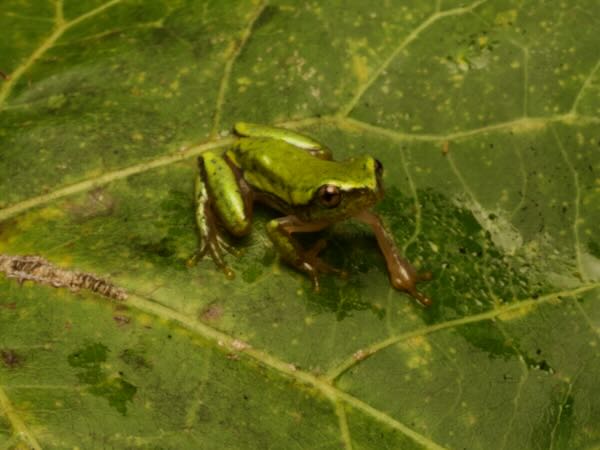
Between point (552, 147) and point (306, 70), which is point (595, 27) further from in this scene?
point (306, 70)

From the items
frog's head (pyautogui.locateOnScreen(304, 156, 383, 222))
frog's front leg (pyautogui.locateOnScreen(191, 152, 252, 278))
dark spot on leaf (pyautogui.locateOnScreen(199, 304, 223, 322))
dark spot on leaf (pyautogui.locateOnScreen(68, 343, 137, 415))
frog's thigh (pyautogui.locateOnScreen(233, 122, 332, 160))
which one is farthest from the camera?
frog's thigh (pyautogui.locateOnScreen(233, 122, 332, 160))

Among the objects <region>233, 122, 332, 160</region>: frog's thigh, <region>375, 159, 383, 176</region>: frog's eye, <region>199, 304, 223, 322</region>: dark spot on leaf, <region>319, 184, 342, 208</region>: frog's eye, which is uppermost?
<region>375, 159, 383, 176</region>: frog's eye

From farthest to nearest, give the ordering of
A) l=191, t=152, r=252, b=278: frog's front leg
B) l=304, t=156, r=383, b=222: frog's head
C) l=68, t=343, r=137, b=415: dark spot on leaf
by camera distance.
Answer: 1. l=191, t=152, r=252, b=278: frog's front leg
2. l=304, t=156, r=383, b=222: frog's head
3. l=68, t=343, r=137, b=415: dark spot on leaf

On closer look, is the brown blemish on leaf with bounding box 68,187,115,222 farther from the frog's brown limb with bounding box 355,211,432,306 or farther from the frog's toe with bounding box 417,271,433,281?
the frog's toe with bounding box 417,271,433,281

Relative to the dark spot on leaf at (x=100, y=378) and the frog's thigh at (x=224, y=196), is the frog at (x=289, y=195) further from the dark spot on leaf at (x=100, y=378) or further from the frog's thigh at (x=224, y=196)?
the dark spot on leaf at (x=100, y=378)

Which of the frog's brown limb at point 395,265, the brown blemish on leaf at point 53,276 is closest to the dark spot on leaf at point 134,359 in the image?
the brown blemish on leaf at point 53,276

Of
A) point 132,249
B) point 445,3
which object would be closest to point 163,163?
point 132,249

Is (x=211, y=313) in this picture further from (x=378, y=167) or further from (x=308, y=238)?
(x=378, y=167)

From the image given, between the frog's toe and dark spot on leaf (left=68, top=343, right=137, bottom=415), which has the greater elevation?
the frog's toe

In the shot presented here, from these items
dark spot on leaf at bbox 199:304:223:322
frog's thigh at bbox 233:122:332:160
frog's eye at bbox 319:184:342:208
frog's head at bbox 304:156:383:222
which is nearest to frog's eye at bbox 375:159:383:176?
frog's head at bbox 304:156:383:222
